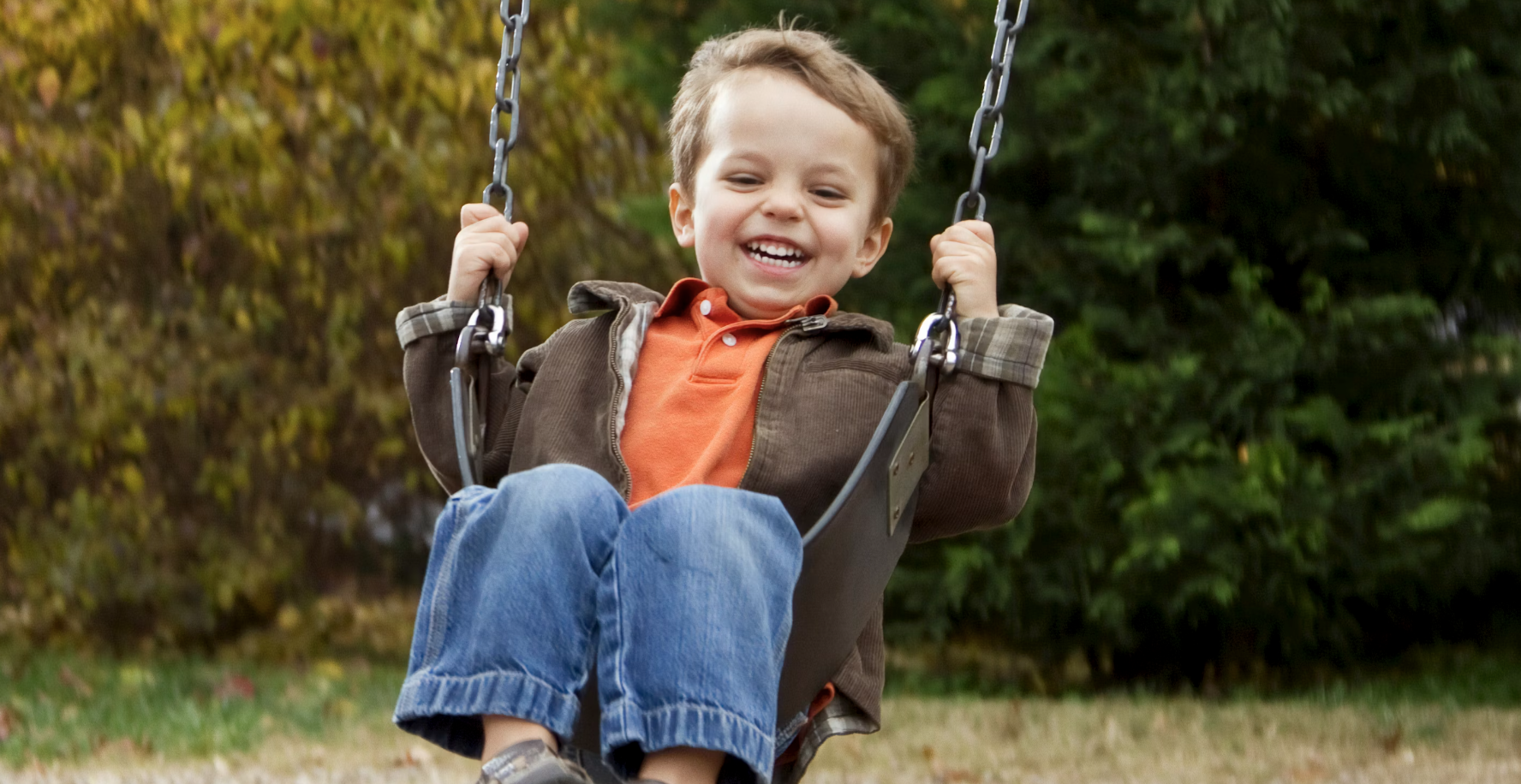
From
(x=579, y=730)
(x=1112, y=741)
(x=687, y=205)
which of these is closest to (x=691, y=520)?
(x=579, y=730)

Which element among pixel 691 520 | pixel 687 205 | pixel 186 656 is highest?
pixel 687 205

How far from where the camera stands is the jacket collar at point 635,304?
2.54 meters

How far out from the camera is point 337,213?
244 inches

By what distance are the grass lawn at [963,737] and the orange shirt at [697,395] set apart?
2.27m

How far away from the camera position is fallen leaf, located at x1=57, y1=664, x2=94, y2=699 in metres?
5.80

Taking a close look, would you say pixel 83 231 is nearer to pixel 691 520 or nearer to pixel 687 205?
pixel 687 205

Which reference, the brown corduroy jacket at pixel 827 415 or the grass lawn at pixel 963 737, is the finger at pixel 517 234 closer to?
the brown corduroy jacket at pixel 827 415

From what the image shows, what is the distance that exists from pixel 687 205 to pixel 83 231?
14.0 feet

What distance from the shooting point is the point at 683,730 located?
195 cm

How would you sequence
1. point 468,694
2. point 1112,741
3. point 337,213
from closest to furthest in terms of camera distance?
point 468,694
point 1112,741
point 337,213

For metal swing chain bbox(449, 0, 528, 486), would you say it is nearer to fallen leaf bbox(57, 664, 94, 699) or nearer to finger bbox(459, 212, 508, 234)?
finger bbox(459, 212, 508, 234)

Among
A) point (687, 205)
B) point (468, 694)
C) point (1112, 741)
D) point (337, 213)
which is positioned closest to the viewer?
point (468, 694)

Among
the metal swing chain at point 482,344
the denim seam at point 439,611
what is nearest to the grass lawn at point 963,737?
the metal swing chain at point 482,344

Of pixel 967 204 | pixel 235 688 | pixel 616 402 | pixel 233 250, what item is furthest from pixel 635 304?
pixel 233 250
